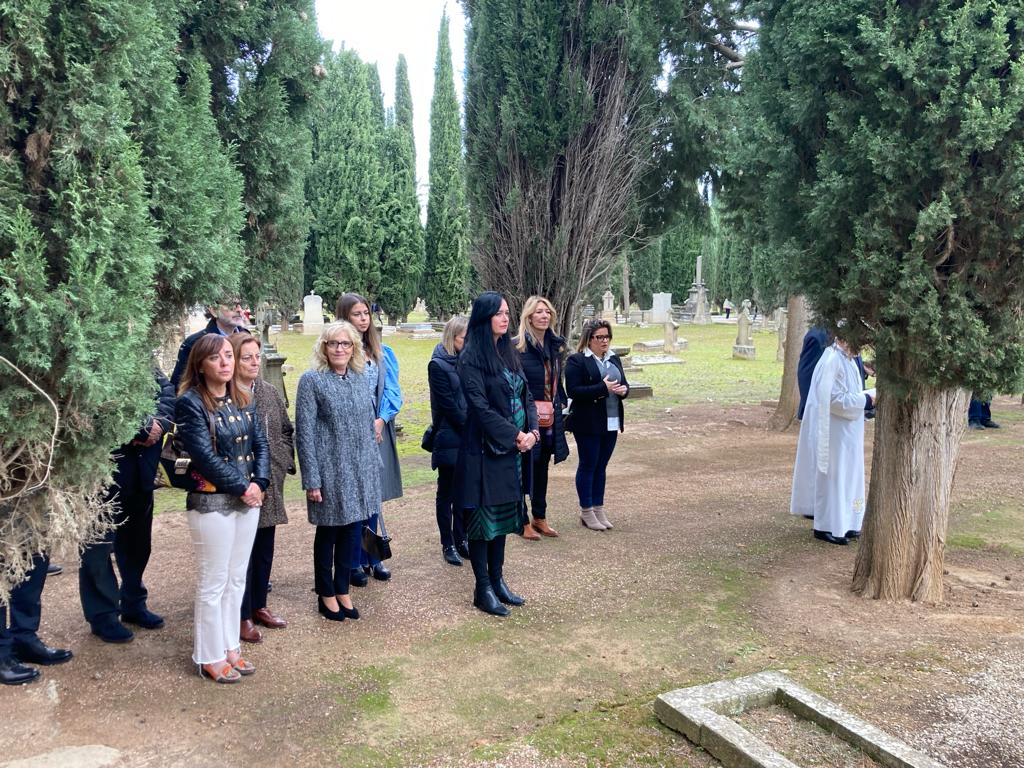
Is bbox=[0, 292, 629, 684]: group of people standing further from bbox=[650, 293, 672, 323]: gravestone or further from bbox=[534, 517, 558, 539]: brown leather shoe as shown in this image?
bbox=[650, 293, 672, 323]: gravestone

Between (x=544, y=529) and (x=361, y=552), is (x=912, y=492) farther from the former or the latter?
(x=361, y=552)

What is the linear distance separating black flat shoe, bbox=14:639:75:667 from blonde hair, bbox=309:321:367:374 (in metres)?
1.99

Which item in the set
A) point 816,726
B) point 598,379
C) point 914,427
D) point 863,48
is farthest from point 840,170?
point 816,726

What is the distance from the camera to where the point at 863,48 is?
167 inches

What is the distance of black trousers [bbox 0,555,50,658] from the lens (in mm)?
3783

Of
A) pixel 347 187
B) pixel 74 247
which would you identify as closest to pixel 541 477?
pixel 74 247

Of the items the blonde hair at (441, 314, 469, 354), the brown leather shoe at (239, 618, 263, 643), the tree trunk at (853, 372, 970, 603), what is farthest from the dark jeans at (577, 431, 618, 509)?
the brown leather shoe at (239, 618, 263, 643)

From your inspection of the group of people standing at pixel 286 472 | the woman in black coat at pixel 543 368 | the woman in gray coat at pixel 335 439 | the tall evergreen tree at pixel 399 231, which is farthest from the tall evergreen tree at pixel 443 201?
the woman in gray coat at pixel 335 439

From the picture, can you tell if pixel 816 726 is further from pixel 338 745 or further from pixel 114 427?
pixel 114 427

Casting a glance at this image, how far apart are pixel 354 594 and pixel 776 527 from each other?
3.71 metres

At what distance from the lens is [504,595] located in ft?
15.9

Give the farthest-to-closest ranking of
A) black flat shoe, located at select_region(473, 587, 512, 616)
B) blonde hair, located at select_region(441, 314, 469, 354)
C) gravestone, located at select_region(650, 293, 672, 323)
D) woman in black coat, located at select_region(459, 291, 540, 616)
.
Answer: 1. gravestone, located at select_region(650, 293, 672, 323)
2. blonde hair, located at select_region(441, 314, 469, 354)
3. black flat shoe, located at select_region(473, 587, 512, 616)
4. woman in black coat, located at select_region(459, 291, 540, 616)

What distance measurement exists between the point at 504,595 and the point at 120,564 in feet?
7.47

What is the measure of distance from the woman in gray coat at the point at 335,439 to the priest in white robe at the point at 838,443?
377 centimetres
